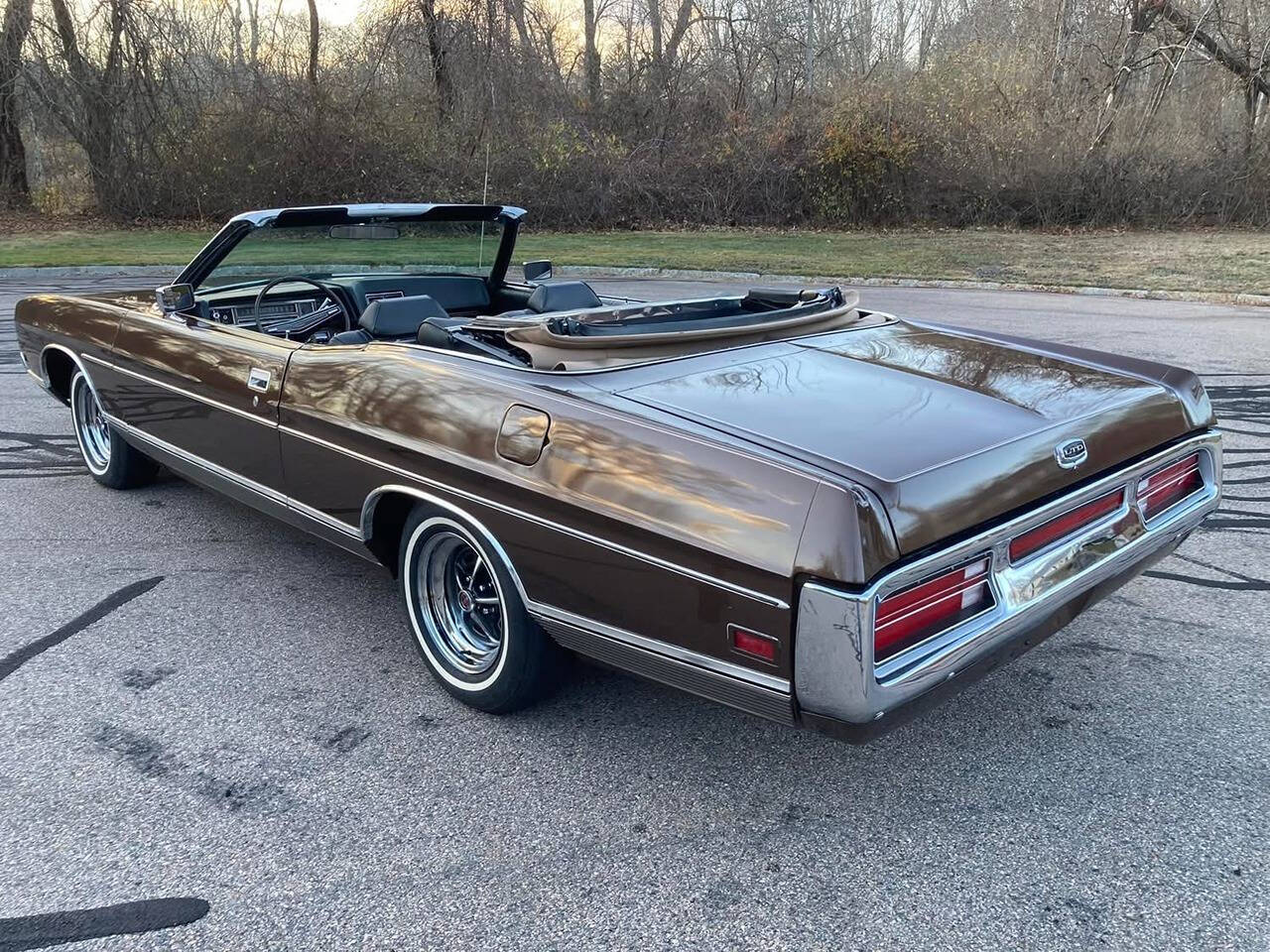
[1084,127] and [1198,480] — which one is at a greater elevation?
[1084,127]

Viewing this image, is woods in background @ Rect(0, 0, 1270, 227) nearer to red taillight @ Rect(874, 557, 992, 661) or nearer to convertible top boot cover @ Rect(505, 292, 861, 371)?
convertible top boot cover @ Rect(505, 292, 861, 371)

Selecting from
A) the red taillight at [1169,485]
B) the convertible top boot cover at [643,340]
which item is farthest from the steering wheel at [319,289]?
the red taillight at [1169,485]

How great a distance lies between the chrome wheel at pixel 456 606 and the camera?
3059 mm

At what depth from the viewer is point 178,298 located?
4094mm

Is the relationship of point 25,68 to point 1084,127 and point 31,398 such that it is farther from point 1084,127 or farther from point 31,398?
point 1084,127

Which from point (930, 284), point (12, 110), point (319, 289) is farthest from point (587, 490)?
point (12, 110)

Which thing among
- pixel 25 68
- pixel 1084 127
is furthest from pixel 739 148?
pixel 25 68

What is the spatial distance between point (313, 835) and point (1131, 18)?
25856mm

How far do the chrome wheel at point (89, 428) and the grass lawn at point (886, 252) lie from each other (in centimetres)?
1094

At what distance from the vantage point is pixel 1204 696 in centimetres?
304

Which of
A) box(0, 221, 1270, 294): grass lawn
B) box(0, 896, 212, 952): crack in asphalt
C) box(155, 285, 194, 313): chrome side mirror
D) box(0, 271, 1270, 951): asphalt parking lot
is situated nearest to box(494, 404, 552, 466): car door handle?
box(0, 271, 1270, 951): asphalt parking lot

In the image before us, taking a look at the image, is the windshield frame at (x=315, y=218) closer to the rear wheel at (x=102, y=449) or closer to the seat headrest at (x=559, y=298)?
the seat headrest at (x=559, y=298)

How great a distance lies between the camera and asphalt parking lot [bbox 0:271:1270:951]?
220cm

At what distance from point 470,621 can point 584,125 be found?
21.2 meters
